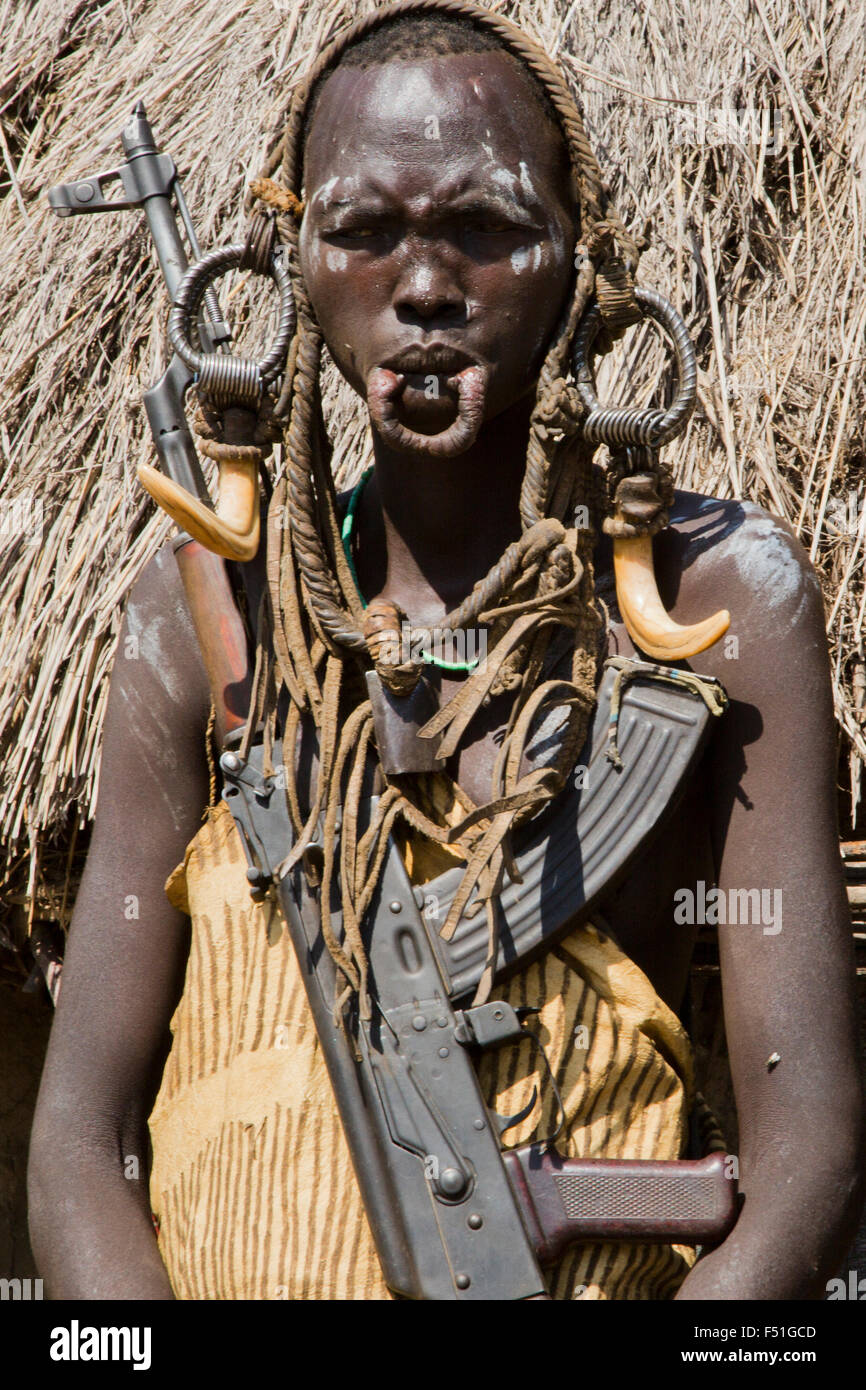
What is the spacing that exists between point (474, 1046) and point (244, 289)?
1.80 m

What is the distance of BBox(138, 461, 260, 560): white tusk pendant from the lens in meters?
1.92

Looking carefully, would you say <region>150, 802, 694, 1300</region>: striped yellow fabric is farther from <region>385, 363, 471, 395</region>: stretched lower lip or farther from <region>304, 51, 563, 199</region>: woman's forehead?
<region>304, 51, 563, 199</region>: woman's forehead

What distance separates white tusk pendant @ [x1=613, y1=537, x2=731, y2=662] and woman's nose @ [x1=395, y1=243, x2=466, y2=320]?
31 centimetres

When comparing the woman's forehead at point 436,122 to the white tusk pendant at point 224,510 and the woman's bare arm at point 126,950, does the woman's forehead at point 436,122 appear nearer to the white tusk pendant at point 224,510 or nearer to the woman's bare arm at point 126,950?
the white tusk pendant at point 224,510

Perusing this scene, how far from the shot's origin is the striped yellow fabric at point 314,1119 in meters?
1.83

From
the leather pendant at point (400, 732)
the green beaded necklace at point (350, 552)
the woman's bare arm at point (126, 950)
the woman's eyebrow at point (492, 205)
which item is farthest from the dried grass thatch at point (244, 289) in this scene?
the woman's eyebrow at point (492, 205)

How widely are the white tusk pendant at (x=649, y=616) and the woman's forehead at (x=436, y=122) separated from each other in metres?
0.41

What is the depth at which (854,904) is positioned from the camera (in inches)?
102

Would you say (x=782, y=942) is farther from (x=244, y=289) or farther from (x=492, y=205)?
(x=244, y=289)

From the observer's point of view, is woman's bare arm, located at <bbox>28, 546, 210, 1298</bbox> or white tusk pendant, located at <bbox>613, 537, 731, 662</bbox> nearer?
white tusk pendant, located at <bbox>613, 537, 731, 662</bbox>

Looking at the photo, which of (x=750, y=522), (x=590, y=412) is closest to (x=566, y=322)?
(x=590, y=412)

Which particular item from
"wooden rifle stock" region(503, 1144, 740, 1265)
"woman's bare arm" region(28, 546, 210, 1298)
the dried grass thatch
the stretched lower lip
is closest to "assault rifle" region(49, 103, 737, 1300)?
"wooden rifle stock" region(503, 1144, 740, 1265)

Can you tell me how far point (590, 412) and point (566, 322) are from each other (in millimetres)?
99

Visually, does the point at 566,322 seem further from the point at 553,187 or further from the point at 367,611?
the point at 367,611
